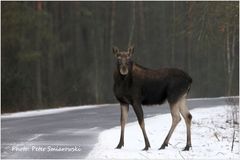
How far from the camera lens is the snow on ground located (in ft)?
43.1

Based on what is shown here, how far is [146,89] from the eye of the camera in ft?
45.0

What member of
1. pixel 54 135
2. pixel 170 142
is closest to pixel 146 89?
pixel 170 142

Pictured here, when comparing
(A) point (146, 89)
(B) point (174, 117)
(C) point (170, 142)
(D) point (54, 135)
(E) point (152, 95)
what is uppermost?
(A) point (146, 89)

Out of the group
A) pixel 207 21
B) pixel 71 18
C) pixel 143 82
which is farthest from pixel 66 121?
pixel 71 18

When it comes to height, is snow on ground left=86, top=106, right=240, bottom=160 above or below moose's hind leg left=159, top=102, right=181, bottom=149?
below

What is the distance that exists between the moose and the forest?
6937 millimetres

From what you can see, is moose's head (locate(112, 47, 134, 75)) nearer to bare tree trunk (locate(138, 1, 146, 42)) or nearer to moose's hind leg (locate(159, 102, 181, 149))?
moose's hind leg (locate(159, 102, 181, 149))

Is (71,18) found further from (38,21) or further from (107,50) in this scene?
(38,21)

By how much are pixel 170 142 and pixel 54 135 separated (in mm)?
3899

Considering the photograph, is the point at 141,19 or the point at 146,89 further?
the point at 141,19

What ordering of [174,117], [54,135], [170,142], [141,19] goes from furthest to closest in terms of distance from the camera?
[141,19] < [54,135] < [170,142] < [174,117]

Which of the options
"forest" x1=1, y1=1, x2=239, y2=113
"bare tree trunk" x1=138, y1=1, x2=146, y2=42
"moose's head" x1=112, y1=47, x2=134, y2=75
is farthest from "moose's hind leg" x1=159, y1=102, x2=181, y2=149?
"bare tree trunk" x1=138, y1=1, x2=146, y2=42

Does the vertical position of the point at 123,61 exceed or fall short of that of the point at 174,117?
it exceeds it

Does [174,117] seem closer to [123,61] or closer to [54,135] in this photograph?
[123,61]
